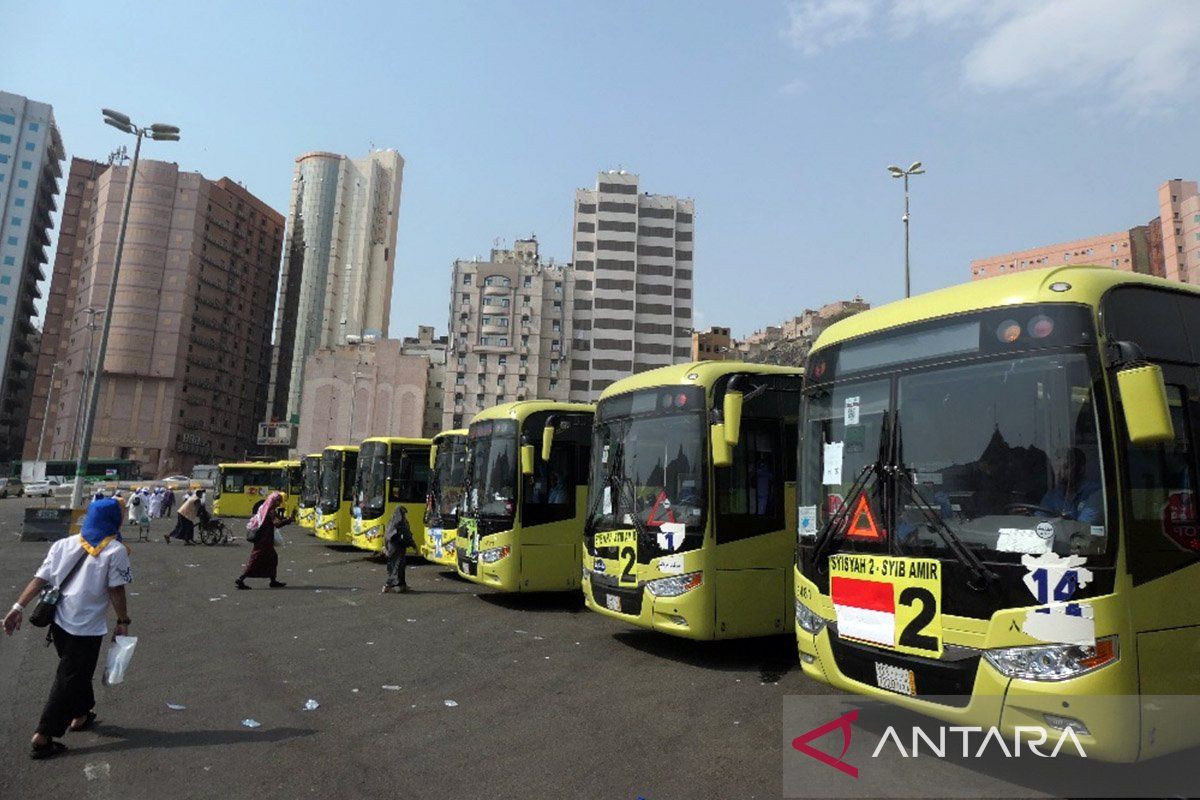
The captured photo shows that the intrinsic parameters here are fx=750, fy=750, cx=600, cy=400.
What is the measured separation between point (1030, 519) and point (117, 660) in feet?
20.8

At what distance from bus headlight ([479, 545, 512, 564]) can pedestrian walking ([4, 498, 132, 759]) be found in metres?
6.68

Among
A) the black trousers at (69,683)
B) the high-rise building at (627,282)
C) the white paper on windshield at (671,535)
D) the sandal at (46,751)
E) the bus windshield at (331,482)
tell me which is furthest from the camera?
the high-rise building at (627,282)

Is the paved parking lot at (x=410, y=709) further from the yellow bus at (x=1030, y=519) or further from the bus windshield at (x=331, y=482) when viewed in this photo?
the bus windshield at (x=331, y=482)

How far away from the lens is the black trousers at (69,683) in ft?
16.9

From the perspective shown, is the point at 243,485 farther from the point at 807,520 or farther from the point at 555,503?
the point at 807,520

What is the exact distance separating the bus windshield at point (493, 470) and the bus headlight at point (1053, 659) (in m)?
8.63

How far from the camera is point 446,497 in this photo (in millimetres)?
14852

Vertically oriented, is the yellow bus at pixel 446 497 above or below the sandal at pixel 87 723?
above

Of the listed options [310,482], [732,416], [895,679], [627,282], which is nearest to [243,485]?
[310,482]

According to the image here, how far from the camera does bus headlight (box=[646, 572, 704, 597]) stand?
8.03 m

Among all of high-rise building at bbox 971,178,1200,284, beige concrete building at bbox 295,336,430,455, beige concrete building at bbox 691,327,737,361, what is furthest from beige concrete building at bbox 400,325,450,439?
high-rise building at bbox 971,178,1200,284

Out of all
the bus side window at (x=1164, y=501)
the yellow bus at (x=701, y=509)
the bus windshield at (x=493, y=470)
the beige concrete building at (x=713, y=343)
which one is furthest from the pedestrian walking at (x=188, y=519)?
the beige concrete building at (x=713, y=343)

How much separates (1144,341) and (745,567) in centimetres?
454

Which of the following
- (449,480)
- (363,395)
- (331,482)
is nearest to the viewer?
(449,480)
